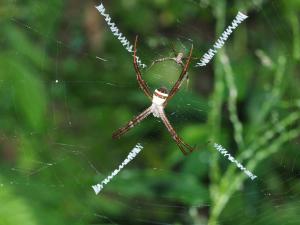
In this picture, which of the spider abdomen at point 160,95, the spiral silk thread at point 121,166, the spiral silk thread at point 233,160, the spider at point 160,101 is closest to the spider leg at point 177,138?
the spider at point 160,101

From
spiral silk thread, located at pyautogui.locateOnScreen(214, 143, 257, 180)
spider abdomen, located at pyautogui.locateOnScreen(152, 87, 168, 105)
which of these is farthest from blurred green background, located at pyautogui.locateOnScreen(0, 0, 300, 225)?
spider abdomen, located at pyautogui.locateOnScreen(152, 87, 168, 105)

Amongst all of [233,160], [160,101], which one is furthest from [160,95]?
[233,160]

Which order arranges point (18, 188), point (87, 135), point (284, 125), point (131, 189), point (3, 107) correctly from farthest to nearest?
point (87, 135), point (3, 107), point (131, 189), point (284, 125), point (18, 188)

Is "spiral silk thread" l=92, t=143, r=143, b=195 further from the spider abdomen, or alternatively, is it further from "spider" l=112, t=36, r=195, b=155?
the spider abdomen

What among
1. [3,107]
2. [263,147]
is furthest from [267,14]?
[3,107]

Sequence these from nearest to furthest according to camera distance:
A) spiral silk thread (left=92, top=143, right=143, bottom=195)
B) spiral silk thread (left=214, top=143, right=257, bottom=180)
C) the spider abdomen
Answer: the spider abdomen → spiral silk thread (left=214, top=143, right=257, bottom=180) → spiral silk thread (left=92, top=143, right=143, bottom=195)

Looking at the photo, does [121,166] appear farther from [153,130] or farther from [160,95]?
[160,95]

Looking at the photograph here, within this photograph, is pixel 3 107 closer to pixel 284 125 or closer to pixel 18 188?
pixel 18 188

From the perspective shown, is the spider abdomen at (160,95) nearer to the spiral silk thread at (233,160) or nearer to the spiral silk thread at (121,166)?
the spiral silk thread at (233,160)
